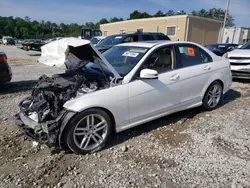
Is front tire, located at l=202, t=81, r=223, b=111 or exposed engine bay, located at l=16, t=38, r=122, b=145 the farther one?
front tire, located at l=202, t=81, r=223, b=111

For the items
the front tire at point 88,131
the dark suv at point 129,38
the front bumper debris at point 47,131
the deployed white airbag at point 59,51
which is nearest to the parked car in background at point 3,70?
the deployed white airbag at point 59,51

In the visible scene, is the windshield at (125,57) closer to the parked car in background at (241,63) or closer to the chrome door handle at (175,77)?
the chrome door handle at (175,77)

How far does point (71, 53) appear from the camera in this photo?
339cm

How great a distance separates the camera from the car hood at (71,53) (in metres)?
3.10

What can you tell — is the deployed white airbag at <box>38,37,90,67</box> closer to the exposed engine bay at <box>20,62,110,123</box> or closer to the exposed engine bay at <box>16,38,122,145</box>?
the exposed engine bay at <box>16,38,122,145</box>

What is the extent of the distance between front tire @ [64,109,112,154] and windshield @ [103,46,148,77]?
30.6 inches

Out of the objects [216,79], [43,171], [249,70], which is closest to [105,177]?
[43,171]

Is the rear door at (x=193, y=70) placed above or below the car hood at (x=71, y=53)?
below

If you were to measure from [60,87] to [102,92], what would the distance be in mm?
671

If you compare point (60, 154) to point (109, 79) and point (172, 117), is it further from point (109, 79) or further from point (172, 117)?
point (172, 117)

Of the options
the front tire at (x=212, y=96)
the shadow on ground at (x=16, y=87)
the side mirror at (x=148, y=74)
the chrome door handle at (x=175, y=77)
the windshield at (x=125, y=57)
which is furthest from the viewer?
the shadow on ground at (x=16, y=87)

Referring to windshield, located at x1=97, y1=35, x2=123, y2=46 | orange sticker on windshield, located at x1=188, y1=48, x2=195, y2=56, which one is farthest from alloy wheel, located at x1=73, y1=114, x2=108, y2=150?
windshield, located at x1=97, y1=35, x2=123, y2=46

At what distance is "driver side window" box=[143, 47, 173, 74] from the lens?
143 inches

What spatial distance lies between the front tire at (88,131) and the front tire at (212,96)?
95.9 inches
